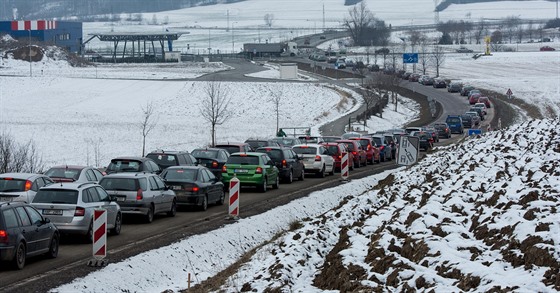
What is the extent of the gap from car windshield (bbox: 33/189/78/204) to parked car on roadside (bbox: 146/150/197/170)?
11.9 meters

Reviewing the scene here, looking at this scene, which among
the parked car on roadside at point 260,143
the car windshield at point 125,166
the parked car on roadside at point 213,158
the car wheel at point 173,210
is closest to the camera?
the car wheel at point 173,210

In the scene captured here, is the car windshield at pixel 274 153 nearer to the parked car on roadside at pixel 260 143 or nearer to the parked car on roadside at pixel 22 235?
the parked car on roadside at pixel 260 143

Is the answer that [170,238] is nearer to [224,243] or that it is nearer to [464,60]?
[224,243]

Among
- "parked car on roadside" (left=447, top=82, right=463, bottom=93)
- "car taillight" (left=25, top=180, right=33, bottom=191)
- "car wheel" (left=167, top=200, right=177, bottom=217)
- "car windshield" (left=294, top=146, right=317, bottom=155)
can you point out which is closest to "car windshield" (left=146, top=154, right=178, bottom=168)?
"car wheel" (left=167, top=200, right=177, bottom=217)

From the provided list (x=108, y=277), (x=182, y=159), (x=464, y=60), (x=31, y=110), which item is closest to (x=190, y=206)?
(x=182, y=159)

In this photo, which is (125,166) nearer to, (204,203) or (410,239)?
(204,203)

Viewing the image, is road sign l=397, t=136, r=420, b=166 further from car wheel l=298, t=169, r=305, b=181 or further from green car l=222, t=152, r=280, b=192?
car wheel l=298, t=169, r=305, b=181

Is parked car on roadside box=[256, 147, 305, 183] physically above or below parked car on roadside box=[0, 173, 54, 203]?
below

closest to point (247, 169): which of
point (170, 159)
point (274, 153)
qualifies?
point (170, 159)

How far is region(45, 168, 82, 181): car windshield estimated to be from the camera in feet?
90.6

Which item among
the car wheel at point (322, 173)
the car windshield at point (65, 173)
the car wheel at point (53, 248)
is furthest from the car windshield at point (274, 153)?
the car wheel at point (53, 248)

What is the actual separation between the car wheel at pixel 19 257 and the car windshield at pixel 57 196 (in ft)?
10.7

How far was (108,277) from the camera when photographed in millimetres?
17641

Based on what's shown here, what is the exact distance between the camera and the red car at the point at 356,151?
149ft
